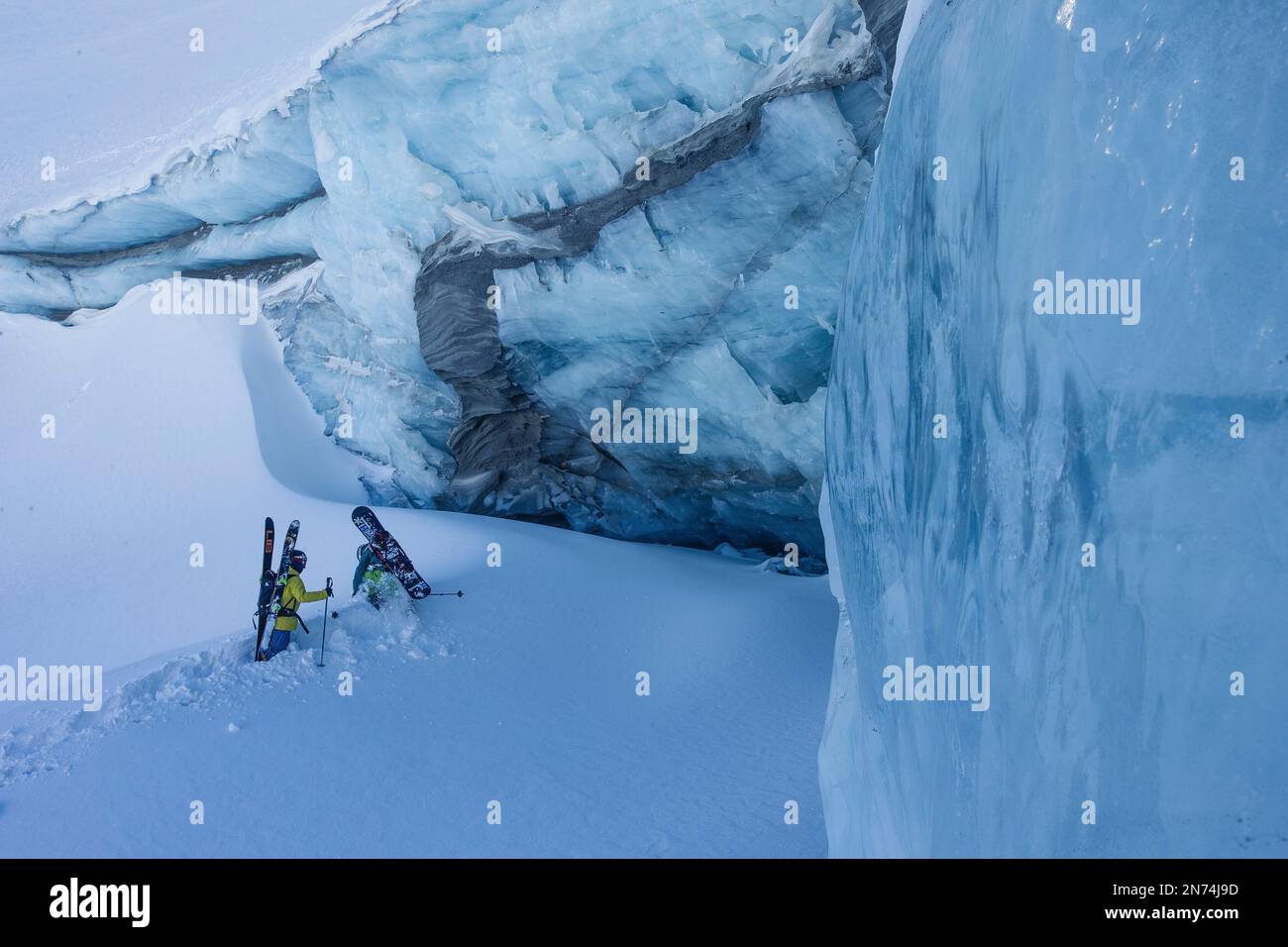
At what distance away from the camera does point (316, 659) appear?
596 centimetres

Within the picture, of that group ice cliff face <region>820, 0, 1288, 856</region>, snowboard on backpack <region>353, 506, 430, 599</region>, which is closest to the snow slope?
snowboard on backpack <region>353, 506, 430, 599</region>

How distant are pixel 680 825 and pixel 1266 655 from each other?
11.8 feet

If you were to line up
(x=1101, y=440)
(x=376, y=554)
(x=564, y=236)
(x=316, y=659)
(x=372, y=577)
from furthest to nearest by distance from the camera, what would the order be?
1. (x=564, y=236)
2. (x=376, y=554)
3. (x=372, y=577)
4. (x=316, y=659)
5. (x=1101, y=440)

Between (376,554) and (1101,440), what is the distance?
5.89 meters

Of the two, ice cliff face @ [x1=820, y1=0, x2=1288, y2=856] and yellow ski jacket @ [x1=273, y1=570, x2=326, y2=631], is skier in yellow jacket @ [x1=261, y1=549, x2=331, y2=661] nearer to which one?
yellow ski jacket @ [x1=273, y1=570, x2=326, y2=631]

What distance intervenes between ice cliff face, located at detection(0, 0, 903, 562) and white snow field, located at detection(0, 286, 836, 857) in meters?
0.90

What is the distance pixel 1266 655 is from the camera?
1571 millimetres

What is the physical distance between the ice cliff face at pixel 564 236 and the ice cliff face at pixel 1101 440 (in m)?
4.44

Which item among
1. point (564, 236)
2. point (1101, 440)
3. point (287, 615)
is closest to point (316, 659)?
point (287, 615)

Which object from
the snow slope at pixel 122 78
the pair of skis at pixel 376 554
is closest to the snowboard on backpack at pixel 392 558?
the pair of skis at pixel 376 554

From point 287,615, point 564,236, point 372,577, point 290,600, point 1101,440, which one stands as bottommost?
point 287,615

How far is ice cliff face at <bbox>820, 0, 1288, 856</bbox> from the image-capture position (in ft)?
5.33

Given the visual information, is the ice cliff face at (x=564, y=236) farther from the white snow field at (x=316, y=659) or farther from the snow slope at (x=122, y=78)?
the white snow field at (x=316, y=659)

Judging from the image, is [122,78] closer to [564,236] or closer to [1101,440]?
[564,236]
